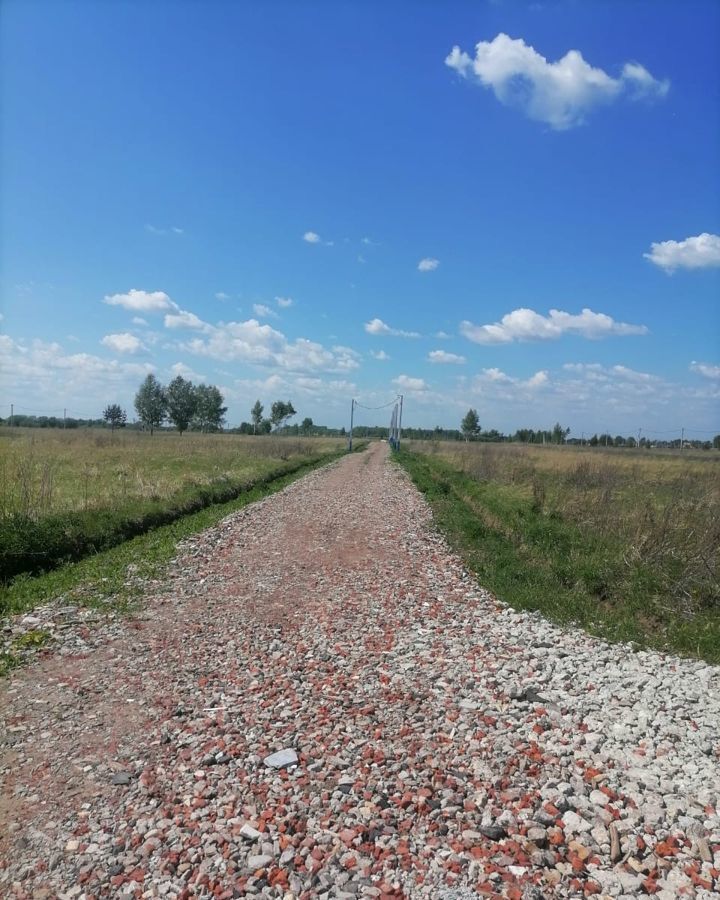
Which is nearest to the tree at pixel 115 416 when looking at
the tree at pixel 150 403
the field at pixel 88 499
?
the tree at pixel 150 403

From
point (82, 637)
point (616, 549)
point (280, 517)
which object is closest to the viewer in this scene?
point (82, 637)

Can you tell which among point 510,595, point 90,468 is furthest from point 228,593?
point 90,468

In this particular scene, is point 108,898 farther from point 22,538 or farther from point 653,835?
point 22,538

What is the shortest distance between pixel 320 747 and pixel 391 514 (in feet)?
40.9

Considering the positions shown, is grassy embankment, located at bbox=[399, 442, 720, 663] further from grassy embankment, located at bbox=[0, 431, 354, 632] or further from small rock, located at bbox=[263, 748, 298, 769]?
grassy embankment, located at bbox=[0, 431, 354, 632]

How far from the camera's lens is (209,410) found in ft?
363

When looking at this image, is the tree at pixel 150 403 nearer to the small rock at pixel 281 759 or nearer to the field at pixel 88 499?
the field at pixel 88 499

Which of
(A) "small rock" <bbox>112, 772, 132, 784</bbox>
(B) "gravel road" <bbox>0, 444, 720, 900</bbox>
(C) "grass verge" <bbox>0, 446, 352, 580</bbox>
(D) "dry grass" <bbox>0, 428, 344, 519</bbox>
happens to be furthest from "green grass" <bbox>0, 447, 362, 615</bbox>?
(A) "small rock" <bbox>112, 772, 132, 784</bbox>

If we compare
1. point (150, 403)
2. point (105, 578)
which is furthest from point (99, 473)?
point (150, 403)

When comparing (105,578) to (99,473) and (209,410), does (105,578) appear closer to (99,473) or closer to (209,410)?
(99,473)

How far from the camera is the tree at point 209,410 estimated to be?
107 metres

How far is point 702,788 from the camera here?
4.08 meters

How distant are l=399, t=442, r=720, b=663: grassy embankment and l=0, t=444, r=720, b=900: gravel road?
3.60ft

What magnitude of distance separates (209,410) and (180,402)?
13.0 metres
